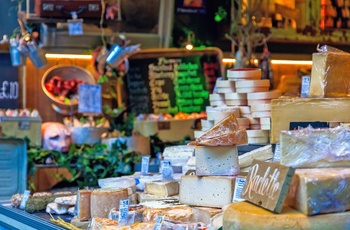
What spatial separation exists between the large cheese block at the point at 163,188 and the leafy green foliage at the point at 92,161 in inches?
79.2

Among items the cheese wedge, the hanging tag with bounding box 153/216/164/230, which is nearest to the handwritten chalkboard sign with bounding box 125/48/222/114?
the cheese wedge

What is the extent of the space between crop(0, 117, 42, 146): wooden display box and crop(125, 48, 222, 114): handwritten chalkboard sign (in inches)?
53.4

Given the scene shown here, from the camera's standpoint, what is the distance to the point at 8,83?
724cm

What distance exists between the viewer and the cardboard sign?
7.45 feet

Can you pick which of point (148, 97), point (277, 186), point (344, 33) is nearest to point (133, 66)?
point (148, 97)

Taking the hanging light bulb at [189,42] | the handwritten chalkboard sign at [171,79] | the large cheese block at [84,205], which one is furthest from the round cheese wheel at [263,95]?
the hanging light bulb at [189,42]

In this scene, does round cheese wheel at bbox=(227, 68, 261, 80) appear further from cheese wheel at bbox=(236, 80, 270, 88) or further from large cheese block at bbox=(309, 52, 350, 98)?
large cheese block at bbox=(309, 52, 350, 98)

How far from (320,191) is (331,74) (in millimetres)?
904

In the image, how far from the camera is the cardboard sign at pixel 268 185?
227 centimetres

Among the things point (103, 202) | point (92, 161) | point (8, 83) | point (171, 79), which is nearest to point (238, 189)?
point (103, 202)

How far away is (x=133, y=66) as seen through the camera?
25.6ft

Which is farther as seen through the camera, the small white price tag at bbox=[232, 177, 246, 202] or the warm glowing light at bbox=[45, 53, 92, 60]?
the warm glowing light at bbox=[45, 53, 92, 60]

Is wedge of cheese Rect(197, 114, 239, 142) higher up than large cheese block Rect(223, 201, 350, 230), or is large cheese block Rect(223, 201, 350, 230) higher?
wedge of cheese Rect(197, 114, 239, 142)

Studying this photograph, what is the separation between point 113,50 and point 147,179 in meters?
3.29
